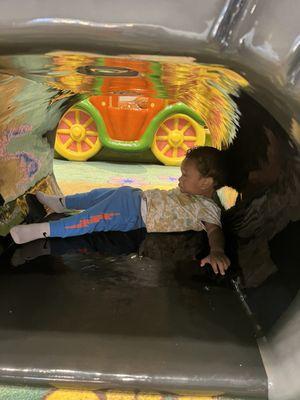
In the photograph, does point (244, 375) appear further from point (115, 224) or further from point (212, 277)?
point (115, 224)

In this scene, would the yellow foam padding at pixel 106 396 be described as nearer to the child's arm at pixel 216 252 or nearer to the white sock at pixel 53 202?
the child's arm at pixel 216 252

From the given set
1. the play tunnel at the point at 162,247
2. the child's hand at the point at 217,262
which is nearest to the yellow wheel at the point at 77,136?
the play tunnel at the point at 162,247

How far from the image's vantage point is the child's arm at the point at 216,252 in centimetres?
112

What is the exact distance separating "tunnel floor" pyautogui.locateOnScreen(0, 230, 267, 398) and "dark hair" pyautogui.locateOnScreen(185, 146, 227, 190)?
0.98 ft

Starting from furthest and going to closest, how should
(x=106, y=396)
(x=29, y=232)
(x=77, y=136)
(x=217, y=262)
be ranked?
(x=77, y=136) → (x=29, y=232) → (x=217, y=262) → (x=106, y=396)

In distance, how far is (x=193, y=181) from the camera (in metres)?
1.35

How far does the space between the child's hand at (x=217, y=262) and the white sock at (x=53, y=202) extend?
0.60 metres

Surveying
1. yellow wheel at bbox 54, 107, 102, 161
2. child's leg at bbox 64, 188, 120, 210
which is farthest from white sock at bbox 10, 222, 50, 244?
yellow wheel at bbox 54, 107, 102, 161

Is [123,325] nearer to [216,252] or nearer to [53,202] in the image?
[216,252]

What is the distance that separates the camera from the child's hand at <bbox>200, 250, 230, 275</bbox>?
1107 mm

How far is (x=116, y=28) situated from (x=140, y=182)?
2187 mm

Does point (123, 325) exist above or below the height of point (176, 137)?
above

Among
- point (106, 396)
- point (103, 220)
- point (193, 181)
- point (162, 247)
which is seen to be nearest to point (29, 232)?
point (103, 220)

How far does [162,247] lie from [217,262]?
180 millimetres
